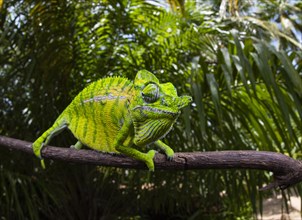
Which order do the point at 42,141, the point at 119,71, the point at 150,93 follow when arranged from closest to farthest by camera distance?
1. the point at 150,93
2. the point at 42,141
3. the point at 119,71

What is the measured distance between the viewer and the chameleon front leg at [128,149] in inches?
18.0

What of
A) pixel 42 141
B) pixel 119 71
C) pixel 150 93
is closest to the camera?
pixel 150 93

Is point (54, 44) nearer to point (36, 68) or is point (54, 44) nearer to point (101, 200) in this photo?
point (36, 68)

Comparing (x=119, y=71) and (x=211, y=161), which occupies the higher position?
(x=119, y=71)

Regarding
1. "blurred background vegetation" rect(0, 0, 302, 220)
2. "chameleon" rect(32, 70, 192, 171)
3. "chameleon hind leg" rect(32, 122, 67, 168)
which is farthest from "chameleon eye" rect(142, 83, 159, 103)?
"blurred background vegetation" rect(0, 0, 302, 220)

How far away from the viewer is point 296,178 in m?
0.53

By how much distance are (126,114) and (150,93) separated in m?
0.05

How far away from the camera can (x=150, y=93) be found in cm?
43

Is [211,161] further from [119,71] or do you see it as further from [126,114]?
[119,71]

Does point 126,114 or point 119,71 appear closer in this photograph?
point 126,114

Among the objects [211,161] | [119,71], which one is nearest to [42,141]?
[211,161]

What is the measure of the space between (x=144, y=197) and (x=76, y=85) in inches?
33.6

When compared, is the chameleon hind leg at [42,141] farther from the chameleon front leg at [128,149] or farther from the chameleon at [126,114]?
the chameleon front leg at [128,149]

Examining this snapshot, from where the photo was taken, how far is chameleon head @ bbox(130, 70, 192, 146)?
0.43m
